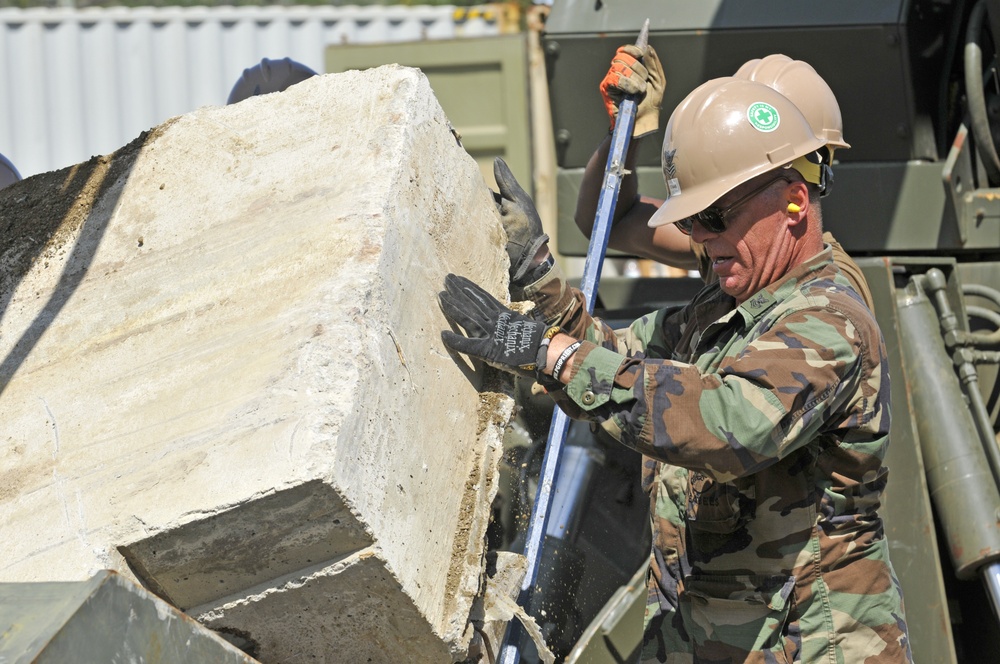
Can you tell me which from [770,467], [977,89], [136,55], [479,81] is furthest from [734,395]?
[136,55]

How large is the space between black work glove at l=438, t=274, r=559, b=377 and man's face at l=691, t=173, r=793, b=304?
400mm

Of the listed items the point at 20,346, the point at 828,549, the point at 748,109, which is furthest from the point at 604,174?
the point at 20,346

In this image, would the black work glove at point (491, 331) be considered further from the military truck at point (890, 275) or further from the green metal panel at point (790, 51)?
the green metal panel at point (790, 51)

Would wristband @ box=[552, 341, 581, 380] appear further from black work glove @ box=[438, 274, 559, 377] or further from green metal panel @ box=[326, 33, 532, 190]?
green metal panel @ box=[326, 33, 532, 190]

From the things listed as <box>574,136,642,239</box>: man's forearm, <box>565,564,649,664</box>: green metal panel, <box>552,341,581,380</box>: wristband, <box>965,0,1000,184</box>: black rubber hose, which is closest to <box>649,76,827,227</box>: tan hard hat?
<box>552,341,581,380</box>: wristband

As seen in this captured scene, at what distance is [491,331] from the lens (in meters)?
2.31

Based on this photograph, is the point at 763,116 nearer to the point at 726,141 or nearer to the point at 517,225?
the point at 726,141

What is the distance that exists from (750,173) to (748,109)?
0.15 m

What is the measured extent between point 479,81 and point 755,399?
5039mm

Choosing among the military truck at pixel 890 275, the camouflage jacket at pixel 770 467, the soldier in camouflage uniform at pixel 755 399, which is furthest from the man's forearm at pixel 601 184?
the camouflage jacket at pixel 770 467

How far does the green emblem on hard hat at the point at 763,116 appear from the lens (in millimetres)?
2340

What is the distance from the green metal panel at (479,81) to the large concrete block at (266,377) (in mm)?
4224

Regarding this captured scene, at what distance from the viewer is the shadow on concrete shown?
7.84ft

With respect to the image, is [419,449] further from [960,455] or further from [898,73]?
[898,73]
